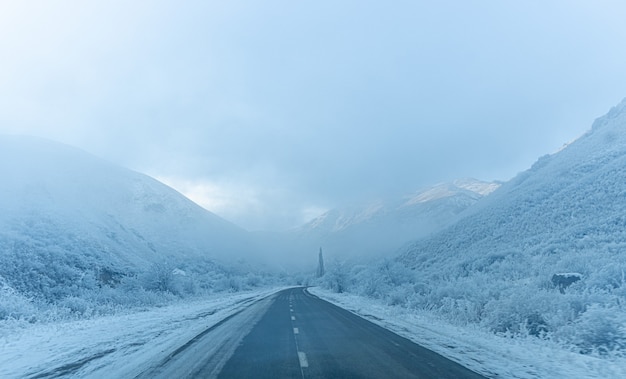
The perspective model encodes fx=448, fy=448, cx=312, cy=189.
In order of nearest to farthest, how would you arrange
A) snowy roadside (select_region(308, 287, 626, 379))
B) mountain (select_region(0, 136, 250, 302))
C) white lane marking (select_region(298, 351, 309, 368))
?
snowy roadside (select_region(308, 287, 626, 379)), white lane marking (select_region(298, 351, 309, 368)), mountain (select_region(0, 136, 250, 302))

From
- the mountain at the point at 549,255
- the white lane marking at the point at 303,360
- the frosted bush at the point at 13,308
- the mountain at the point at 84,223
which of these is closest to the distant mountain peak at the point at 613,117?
the mountain at the point at 549,255

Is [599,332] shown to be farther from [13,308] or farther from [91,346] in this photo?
[13,308]

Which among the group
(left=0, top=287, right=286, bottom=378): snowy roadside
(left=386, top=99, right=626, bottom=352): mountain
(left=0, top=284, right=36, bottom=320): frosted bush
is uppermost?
(left=386, top=99, right=626, bottom=352): mountain

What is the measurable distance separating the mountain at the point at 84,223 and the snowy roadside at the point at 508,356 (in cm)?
2429

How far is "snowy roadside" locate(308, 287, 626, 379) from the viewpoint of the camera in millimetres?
8523

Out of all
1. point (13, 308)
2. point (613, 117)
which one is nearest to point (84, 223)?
point (13, 308)

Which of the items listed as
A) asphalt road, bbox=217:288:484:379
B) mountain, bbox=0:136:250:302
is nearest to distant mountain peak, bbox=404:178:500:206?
mountain, bbox=0:136:250:302

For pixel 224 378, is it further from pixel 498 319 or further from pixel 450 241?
pixel 450 241

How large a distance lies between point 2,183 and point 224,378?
64446 mm

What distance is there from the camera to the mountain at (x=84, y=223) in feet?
106

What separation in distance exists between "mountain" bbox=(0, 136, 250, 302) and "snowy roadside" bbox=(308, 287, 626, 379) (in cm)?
2429

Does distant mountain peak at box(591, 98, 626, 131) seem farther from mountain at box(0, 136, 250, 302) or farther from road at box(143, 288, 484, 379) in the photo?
road at box(143, 288, 484, 379)

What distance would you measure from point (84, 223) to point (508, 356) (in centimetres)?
5664

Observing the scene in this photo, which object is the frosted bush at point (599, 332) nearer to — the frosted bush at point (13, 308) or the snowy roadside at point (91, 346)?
the snowy roadside at point (91, 346)
